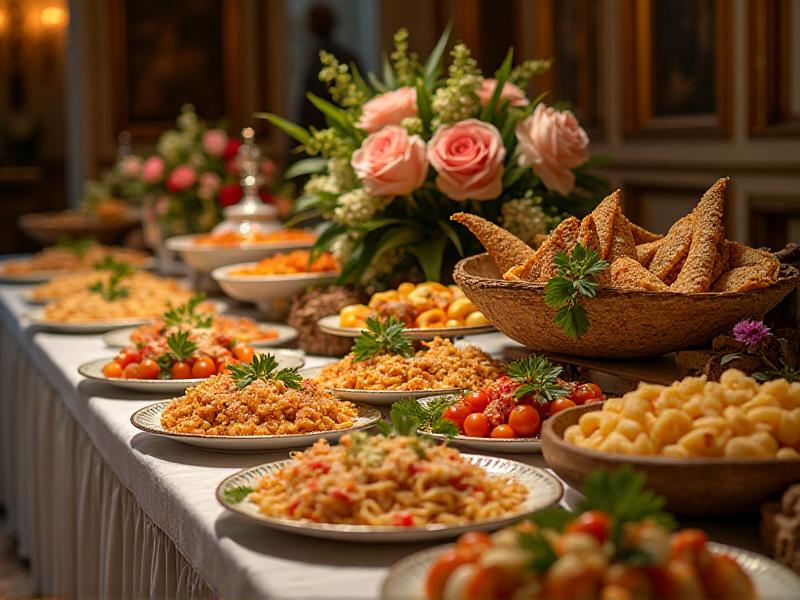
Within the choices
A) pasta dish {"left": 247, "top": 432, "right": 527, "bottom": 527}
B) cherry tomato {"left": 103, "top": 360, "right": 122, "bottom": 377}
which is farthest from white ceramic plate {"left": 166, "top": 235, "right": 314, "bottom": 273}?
pasta dish {"left": 247, "top": 432, "right": 527, "bottom": 527}

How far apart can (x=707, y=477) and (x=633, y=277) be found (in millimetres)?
611

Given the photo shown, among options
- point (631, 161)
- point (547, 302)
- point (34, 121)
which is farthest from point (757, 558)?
point (34, 121)

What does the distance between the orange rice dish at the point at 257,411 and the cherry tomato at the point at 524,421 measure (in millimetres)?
238

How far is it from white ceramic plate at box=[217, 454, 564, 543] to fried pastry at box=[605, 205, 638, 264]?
58 centimetres

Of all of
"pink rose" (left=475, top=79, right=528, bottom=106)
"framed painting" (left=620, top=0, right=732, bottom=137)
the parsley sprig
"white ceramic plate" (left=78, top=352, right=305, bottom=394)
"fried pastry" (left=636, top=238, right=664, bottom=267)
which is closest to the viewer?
the parsley sprig

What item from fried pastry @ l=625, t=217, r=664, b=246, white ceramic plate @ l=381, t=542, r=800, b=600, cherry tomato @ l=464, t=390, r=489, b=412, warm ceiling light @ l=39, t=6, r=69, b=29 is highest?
warm ceiling light @ l=39, t=6, r=69, b=29

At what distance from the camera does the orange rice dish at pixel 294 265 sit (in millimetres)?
2777

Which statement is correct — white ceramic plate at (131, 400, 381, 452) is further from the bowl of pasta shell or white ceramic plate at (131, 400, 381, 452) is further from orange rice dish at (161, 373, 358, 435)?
the bowl of pasta shell

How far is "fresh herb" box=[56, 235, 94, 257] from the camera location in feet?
13.7

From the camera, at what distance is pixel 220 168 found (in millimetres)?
4082

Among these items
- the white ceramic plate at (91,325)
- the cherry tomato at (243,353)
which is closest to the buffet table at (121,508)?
the white ceramic plate at (91,325)

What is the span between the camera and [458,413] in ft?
5.20

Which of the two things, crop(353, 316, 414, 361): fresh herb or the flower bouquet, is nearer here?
crop(353, 316, 414, 361): fresh herb

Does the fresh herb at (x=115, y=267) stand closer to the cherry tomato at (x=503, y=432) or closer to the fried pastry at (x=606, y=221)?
the fried pastry at (x=606, y=221)
